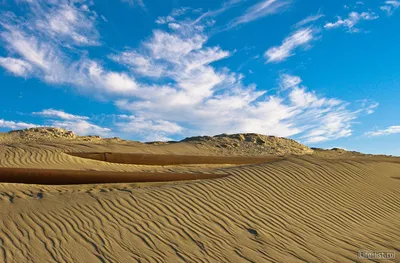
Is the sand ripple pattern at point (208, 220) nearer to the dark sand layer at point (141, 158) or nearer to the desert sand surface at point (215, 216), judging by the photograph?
the desert sand surface at point (215, 216)

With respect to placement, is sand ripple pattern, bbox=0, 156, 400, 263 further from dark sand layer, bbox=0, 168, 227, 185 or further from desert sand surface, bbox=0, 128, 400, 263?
dark sand layer, bbox=0, 168, 227, 185

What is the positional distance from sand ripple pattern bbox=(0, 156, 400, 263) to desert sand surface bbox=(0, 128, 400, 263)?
0.02 metres

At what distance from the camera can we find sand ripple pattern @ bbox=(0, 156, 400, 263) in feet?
21.5

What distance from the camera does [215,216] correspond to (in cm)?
801

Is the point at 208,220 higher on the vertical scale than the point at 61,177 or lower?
lower

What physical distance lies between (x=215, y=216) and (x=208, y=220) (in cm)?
24

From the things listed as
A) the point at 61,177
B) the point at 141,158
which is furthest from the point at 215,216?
the point at 141,158

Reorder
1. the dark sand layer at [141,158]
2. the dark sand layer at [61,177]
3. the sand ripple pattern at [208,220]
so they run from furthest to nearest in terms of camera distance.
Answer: the dark sand layer at [141,158], the dark sand layer at [61,177], the sand ripple pattern at [208,220]

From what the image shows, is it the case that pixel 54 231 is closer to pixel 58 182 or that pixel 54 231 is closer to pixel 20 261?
pixel 20 261

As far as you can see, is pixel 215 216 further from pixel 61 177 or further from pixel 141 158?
pixel 141 158

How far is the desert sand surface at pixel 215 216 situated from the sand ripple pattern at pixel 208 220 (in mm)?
20

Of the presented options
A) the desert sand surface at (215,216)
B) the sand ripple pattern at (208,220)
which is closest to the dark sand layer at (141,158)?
the desert sand surface at (215,216)

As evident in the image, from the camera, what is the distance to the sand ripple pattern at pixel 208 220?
655cm

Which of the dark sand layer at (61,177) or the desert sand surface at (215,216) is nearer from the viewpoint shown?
the desert sand surface at (215,216)
